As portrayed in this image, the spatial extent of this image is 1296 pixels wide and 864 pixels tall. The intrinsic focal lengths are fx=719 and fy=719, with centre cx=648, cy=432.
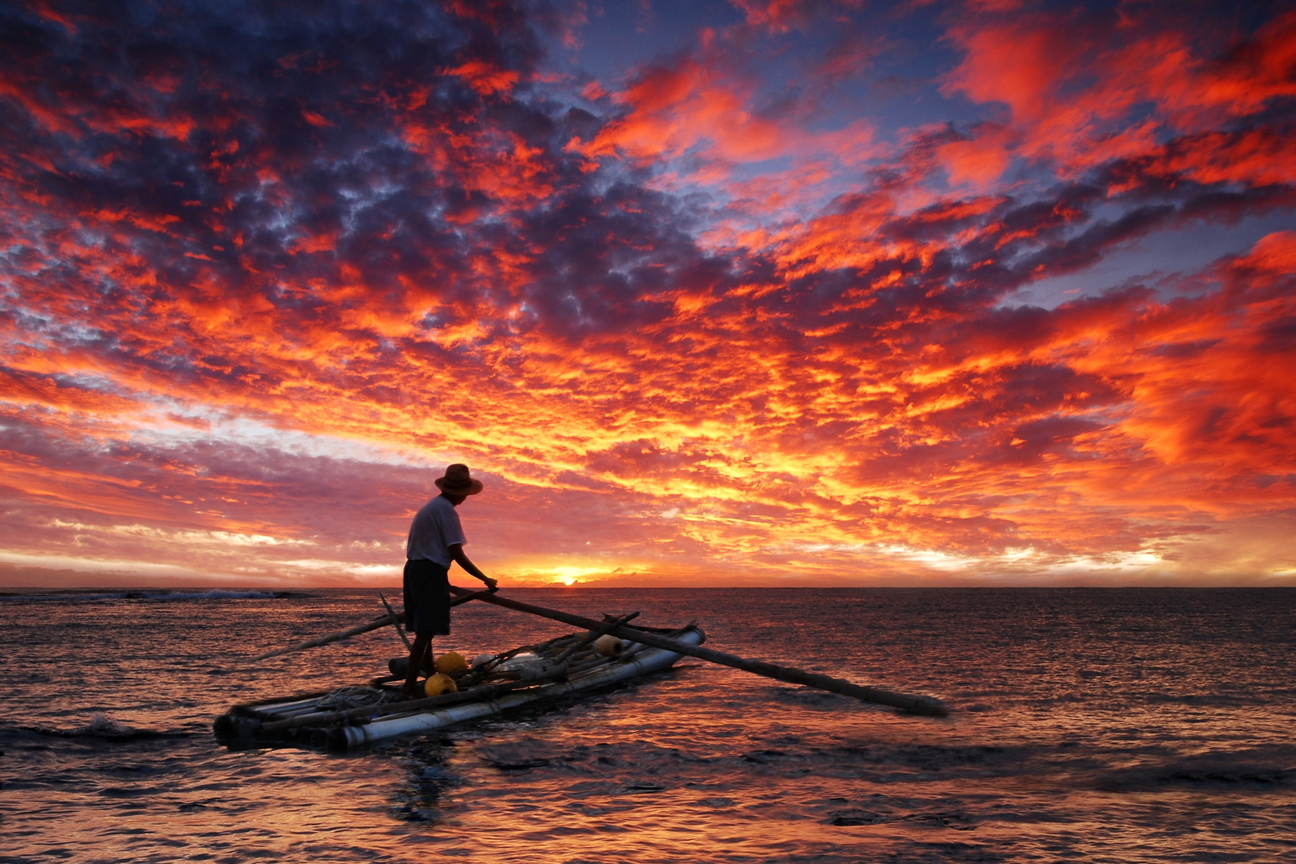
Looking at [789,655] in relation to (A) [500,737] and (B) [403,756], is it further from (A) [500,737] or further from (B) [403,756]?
(B) [403,756]

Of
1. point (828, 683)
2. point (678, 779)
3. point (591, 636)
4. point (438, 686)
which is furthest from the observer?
point (591, 636)

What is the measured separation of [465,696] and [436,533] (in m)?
2.91

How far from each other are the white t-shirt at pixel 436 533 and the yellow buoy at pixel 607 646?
7.61 metres

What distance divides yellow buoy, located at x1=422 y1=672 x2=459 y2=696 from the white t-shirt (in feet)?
7.28

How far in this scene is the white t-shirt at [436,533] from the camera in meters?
10.8

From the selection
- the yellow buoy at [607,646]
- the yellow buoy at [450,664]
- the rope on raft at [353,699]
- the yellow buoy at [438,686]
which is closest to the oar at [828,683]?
the yellow buoy at [450,664]

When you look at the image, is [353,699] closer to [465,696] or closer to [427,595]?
[465,696]

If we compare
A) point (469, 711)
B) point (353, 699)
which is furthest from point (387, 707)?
point (469, 711)

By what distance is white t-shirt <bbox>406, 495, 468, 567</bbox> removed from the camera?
10820 millimetres

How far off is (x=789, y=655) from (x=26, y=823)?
77.1 ft

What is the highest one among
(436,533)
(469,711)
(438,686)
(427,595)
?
(436,533)

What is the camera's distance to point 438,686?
11.6 meters

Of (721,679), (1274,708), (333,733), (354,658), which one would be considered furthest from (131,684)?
(1274,708)

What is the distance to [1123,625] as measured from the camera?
4894 cm
